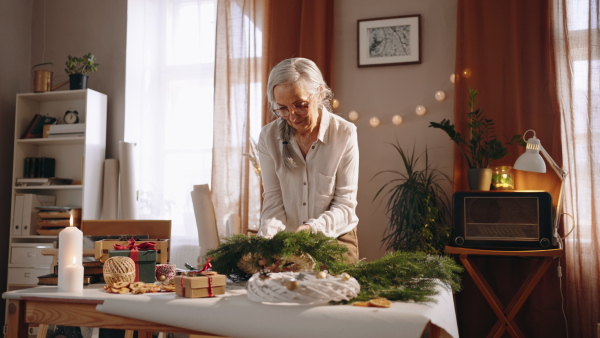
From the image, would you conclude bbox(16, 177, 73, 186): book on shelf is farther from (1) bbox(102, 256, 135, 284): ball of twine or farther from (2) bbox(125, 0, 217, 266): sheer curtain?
(1) bbox(102, 256, 135, 284): ball of twine

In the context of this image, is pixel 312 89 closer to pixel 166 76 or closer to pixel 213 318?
pixel 213 318

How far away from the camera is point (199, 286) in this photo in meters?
1.33

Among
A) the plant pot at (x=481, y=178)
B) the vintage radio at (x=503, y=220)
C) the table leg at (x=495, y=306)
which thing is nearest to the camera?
the vintage radio at (x=503, y=220)

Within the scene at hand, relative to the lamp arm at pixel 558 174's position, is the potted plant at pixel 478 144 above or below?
above

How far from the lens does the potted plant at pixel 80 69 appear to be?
453 cm

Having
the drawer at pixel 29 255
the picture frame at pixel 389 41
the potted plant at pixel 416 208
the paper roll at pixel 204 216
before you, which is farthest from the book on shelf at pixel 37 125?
the potted plant at pixel 416 208

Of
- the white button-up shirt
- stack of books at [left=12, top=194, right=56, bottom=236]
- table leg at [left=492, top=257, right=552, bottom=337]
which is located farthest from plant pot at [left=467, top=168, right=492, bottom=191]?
stack of books at [left=12, top=194, right=56, bottom=236]

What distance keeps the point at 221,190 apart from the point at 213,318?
3244mm

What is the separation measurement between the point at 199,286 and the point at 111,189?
11.2 ft

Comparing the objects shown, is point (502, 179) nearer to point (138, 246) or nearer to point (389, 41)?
point (389, 41)

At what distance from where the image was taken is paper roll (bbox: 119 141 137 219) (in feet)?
14.6

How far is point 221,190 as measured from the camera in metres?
4.43

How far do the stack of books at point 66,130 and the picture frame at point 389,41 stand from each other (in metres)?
2.22

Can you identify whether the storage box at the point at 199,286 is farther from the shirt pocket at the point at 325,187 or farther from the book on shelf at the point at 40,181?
the book on shelf at the point at 40,181
